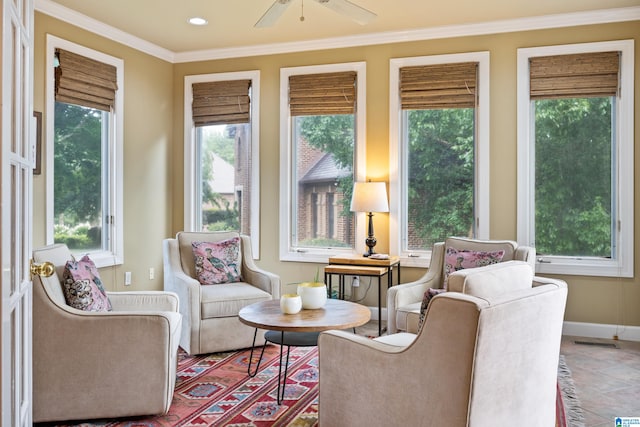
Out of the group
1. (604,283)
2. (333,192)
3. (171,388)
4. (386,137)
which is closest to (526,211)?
(604,283)

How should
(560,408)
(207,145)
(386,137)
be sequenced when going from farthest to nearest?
(207,145), (386,137), (560,408)

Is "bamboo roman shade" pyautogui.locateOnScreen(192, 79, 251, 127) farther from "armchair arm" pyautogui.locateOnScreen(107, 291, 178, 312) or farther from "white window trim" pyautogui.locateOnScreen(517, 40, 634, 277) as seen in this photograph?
"white window trim" pyautogui.locateOnScreen(517, 40, 634, 277)

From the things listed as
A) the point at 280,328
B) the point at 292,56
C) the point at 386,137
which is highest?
the point at 292,56

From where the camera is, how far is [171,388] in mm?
2834

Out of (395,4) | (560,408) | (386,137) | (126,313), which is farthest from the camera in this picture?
(386,137)

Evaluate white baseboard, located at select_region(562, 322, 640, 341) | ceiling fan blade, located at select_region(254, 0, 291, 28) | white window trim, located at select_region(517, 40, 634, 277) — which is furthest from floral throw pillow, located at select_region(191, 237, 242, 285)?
white baseboard, located at select_region(562, 322, 640, 341)

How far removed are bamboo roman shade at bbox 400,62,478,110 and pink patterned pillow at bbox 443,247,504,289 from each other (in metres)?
1.42

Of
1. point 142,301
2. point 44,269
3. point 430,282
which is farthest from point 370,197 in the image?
point 44,269

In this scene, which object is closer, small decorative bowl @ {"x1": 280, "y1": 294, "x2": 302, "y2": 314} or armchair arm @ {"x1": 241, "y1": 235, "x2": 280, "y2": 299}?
small decorative bowl @ {"x1": 280, "y1": 294, "x2": 302, "y2": 314}

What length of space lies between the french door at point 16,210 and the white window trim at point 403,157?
3478 millimetres

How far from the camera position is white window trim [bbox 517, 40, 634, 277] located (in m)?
4.21

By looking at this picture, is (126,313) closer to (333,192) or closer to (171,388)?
(171,388)

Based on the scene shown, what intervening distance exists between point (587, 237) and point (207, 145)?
372 centimetres

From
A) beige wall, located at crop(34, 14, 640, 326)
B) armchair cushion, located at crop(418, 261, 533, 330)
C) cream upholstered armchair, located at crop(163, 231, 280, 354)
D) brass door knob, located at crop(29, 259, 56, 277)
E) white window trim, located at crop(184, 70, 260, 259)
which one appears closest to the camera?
brass door knob, located at crop(29, 259, 56, 277)
